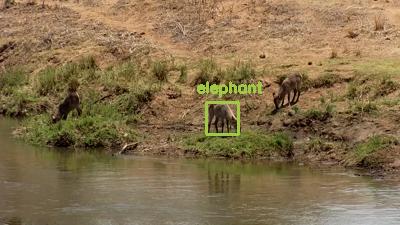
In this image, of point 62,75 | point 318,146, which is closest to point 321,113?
point 318,146

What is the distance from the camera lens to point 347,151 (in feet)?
62.2

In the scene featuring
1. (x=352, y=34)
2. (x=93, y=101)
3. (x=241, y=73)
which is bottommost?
(x=93, y=101)

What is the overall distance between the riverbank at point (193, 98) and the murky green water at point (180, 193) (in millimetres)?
884

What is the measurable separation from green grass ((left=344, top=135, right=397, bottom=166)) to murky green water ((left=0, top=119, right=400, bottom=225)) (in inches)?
22.9

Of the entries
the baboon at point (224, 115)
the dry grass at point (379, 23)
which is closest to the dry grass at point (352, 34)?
the dry grass at point (379, 23)

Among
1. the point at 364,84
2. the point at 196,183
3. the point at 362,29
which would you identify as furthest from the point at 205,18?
the point at 196,183

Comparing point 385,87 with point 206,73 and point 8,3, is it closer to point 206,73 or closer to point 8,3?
point 206,73

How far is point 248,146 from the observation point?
19516 millimetres

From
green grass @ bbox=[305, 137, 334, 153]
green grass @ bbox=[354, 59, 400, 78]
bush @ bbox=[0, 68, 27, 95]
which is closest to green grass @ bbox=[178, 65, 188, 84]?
green grass @ bbox=[354, 59, 400, 78]

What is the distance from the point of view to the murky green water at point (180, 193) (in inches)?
571

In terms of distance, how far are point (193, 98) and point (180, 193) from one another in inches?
298

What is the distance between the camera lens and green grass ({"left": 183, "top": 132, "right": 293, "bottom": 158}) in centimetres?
1939

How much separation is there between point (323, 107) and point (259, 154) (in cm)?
254

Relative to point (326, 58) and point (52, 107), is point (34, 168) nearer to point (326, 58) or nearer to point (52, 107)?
point (52, 107)
